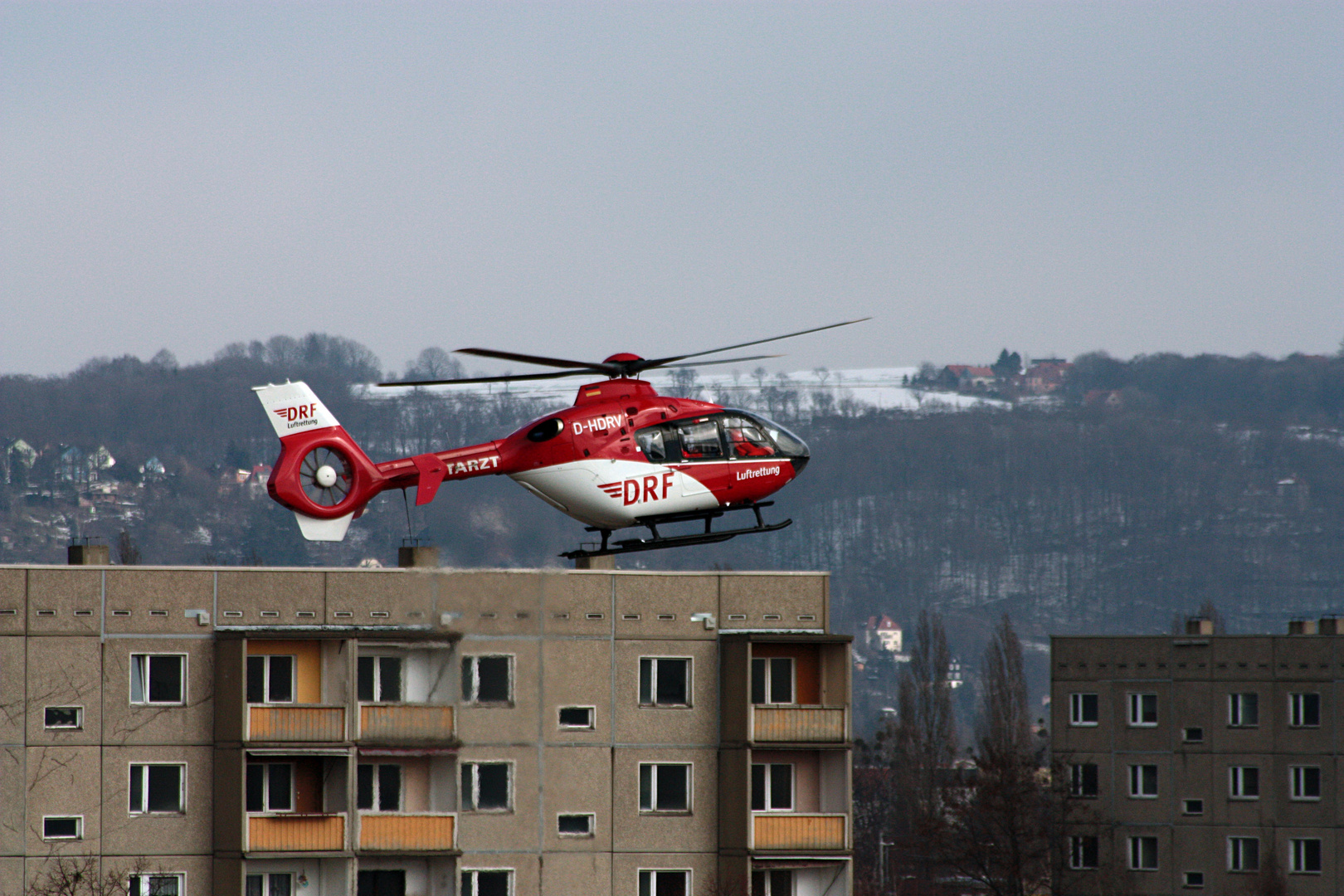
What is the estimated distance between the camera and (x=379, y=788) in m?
33.6

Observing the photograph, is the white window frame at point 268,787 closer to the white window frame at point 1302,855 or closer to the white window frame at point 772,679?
the white window frame at point 772,679

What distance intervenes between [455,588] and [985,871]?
53177 mm

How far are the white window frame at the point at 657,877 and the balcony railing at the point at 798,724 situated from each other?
296cm

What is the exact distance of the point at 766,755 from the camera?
133 ft

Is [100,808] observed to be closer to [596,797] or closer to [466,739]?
[596,797]

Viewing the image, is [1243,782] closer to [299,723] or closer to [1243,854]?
[1243,854]

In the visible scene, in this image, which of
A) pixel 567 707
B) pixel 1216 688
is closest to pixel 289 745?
pixel 567 707

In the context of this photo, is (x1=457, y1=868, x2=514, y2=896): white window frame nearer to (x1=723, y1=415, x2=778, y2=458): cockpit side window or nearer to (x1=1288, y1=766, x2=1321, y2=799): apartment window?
(x1=723, y1=415, x2=778, y2=458): cockpit side window

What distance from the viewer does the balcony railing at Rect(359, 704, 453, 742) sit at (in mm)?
23047

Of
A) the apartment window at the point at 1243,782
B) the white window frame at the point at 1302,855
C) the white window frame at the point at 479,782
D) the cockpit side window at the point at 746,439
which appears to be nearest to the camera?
the white window frame at the point at 479,782

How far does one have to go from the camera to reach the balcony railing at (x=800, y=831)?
39.7 metres

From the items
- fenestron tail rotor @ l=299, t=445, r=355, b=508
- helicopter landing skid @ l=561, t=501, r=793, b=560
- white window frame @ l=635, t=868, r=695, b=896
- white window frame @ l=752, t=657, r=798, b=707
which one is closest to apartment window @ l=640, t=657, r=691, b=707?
white window frame @ l=752, t=657, r=798, b=707

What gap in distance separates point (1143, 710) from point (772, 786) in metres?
32.2

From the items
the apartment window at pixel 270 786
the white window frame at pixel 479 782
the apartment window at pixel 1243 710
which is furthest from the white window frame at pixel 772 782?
the apartment window at pixel 1243 710
